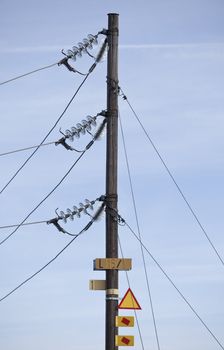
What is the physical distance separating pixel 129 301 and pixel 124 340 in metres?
1.12

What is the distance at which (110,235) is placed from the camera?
22.8 m

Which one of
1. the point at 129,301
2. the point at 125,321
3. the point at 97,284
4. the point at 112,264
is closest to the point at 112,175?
the point at 112,264

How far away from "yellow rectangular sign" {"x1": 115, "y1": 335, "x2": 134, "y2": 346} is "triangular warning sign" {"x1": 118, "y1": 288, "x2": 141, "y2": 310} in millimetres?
858

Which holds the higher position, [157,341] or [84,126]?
[84,126]

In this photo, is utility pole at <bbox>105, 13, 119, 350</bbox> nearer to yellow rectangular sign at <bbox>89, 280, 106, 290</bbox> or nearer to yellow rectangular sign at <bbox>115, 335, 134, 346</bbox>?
yellow rectangular sign at <bbox>89, 280, 106, 290</bbox>

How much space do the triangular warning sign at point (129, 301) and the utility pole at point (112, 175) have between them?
2.74 feet

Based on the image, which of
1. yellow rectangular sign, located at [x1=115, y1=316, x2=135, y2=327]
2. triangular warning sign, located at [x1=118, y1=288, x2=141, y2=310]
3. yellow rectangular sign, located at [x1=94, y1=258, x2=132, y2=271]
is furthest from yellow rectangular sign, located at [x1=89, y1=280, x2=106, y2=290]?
triangular warning sign, located at [x1=118, y1=288, x2=141, y2=310]

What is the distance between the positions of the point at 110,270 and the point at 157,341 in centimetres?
A: 282

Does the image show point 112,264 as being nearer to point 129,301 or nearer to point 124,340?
point 129,301

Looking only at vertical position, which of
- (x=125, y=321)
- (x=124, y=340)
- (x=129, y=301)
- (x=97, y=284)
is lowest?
(x=124, y=340)

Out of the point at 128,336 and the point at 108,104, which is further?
the point at 108,104

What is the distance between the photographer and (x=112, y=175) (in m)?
23.1

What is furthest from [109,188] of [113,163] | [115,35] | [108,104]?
[115,35]

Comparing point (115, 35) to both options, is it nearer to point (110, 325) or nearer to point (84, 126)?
point (84, 126)
